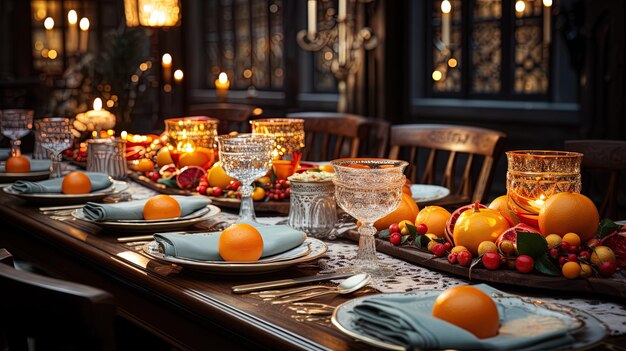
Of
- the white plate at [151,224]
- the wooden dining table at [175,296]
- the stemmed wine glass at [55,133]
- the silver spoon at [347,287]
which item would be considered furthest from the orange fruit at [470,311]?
the stemmed wine glass at [55,133]

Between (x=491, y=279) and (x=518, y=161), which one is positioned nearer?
(x=491, y=279)

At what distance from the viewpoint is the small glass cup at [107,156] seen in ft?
9.05

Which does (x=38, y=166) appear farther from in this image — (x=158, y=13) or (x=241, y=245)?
(x=158, y=13)

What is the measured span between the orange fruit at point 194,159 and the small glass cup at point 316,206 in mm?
791

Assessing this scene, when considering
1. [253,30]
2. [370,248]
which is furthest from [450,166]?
[253,30]

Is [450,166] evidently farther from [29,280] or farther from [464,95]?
[464,95]

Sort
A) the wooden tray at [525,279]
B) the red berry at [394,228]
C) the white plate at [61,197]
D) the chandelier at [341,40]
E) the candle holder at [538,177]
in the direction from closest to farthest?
1. the wooden tray at [525,279]
2. the candle holder at [538,177]
3. the red berry at [394,228]
4. the white plate at [61,197]
5. the chandelier at [341,40]

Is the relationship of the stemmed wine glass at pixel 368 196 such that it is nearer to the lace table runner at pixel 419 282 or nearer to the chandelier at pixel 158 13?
the lace table runner at pixel 419 282

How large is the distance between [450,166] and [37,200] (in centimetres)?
118

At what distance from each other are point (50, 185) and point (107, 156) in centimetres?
41

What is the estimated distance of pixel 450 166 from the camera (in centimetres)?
267

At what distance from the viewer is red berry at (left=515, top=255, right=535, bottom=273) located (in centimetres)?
138

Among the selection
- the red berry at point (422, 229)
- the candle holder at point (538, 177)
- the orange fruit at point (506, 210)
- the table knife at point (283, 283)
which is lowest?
the table knife at point (283, 283)

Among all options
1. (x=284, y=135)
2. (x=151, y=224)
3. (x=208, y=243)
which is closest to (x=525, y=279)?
(x=208, y=243)
